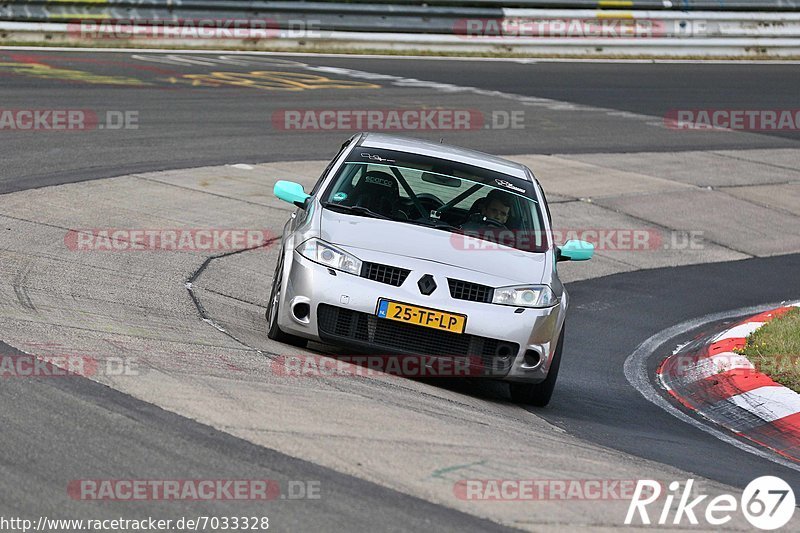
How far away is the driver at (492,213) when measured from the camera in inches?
326

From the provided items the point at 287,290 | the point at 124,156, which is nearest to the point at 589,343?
the point at 287,290

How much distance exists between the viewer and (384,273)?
736 centimetres

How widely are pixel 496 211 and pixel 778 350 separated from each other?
8.31 feet

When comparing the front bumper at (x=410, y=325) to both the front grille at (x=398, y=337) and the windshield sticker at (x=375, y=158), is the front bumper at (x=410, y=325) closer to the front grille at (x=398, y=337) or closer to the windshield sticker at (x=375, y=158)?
the front grille at (x=398, y=337)

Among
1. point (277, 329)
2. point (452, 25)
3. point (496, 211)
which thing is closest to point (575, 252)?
point (496, 211)

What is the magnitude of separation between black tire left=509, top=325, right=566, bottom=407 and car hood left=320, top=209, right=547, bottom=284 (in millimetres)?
554

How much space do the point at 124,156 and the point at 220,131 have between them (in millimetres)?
2333

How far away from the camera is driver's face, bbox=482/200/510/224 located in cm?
842

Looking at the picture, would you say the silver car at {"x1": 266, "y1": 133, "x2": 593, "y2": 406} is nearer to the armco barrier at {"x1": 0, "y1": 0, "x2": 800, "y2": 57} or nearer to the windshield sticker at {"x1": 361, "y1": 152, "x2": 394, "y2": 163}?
the windshield sticker at {"x1": 361, "y1": 152, "x2": 394, "y2": 163}

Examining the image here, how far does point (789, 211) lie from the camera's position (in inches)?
634

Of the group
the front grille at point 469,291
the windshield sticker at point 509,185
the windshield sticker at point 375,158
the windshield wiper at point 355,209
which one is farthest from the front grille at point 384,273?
the windshield sticker at point 509,185

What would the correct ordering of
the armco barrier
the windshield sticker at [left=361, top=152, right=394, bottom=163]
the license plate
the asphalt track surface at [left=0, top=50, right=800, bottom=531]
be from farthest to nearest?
the armco barrier → the windshield sticker at [left=361, top=152, right=394, bottom=163] → the license plate → the asphalt track surface at [left=0, top=50, right=800, bottom=531]

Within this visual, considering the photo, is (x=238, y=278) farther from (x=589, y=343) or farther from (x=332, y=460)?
(x=332, y=460)

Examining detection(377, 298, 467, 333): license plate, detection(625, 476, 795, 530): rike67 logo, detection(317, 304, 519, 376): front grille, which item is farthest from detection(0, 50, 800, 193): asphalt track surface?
detection(625, 476, 795, 530): rike67 logo
